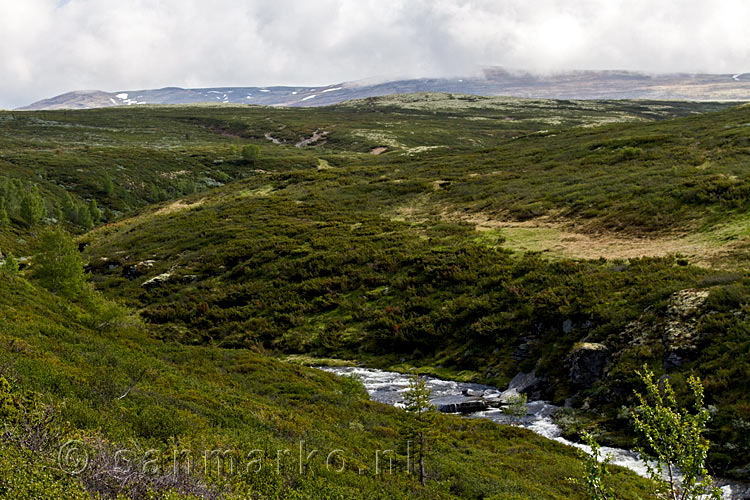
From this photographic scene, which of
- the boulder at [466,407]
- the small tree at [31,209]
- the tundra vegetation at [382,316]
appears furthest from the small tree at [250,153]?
the boulder at [466,407]

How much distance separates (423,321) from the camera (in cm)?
2578

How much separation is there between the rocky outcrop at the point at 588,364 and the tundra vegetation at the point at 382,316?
77mm

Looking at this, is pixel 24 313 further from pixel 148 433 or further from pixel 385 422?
pixel 385 422

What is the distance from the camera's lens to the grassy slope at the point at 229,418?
27.1ft

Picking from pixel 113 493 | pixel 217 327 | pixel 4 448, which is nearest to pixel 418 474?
pixel 113 493

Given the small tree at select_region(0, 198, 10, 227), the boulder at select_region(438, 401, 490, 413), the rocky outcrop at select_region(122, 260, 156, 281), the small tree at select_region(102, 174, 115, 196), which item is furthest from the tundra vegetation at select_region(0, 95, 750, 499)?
the small tree at select_region(102, 174, 115, 196)

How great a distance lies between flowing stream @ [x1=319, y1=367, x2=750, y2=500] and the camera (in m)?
13.9

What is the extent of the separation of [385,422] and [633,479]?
7302mm

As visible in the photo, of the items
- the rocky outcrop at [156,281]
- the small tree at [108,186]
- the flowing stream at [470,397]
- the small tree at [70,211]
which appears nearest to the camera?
the flowing stream at [470,397]

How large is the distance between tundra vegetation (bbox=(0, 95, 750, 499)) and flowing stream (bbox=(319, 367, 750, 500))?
25.9 inches

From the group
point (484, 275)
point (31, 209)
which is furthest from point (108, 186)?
point (484, 275)

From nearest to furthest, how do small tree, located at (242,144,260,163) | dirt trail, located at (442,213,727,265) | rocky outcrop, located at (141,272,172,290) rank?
dirt trail, located at (442,213,727,265), rocky outcrop, located at (141,272,172,290), small tree, located at (242,144,260,163)

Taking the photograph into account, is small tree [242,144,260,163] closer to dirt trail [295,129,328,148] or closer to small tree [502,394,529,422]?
dirt trail [295,129,328,148]

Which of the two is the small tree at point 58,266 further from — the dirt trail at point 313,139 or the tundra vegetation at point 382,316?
the dirt trail at point 313,139
